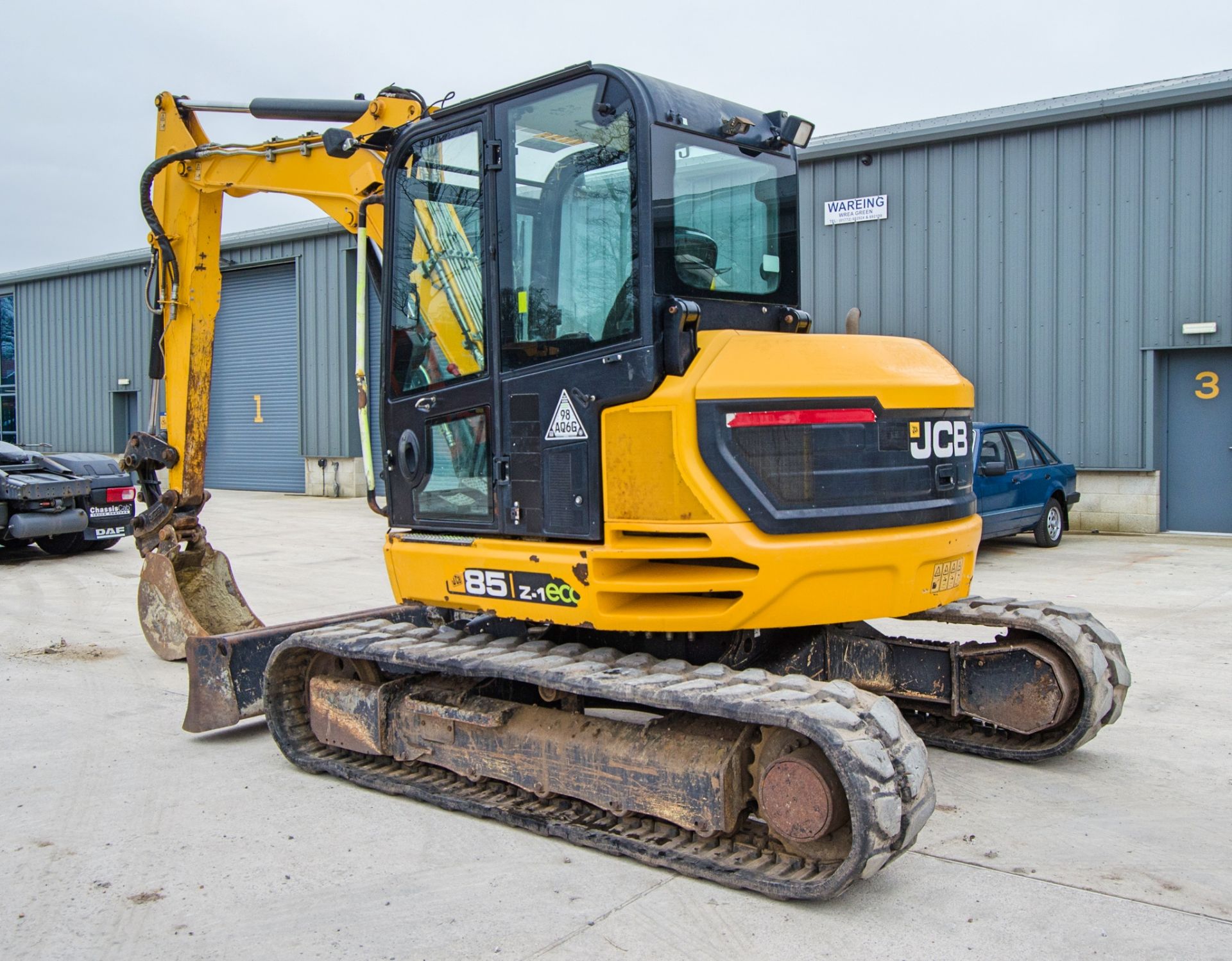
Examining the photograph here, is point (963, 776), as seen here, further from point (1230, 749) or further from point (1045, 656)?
point (1230, 749)

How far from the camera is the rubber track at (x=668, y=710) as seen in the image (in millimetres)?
3822

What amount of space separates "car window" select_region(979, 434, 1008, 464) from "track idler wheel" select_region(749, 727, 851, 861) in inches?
369

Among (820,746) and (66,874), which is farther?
(66,874)

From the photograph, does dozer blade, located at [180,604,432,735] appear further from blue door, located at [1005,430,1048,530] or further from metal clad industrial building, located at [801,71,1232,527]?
metal clad industrial building, located at [801,71,1232,527]

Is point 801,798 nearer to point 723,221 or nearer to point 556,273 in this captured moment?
point 556,273

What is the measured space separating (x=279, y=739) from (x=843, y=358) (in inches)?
132

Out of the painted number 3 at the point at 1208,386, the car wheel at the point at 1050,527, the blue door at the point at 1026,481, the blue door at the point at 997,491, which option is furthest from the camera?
the painted number 3 at the point at 1208,386

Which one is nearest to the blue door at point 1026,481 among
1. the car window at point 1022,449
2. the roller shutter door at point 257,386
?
the car window at point 1022,449

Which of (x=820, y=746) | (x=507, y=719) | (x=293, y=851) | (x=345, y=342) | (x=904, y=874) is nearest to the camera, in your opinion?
(x=820, y=746)

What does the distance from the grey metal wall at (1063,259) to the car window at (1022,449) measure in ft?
7.13

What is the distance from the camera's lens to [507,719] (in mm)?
4934

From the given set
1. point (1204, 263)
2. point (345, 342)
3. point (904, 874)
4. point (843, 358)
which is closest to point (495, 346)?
point (843, 358)

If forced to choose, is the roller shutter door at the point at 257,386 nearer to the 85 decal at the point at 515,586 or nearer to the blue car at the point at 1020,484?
the blue car at the point at 1020,484

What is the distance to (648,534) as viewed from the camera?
4559mm
